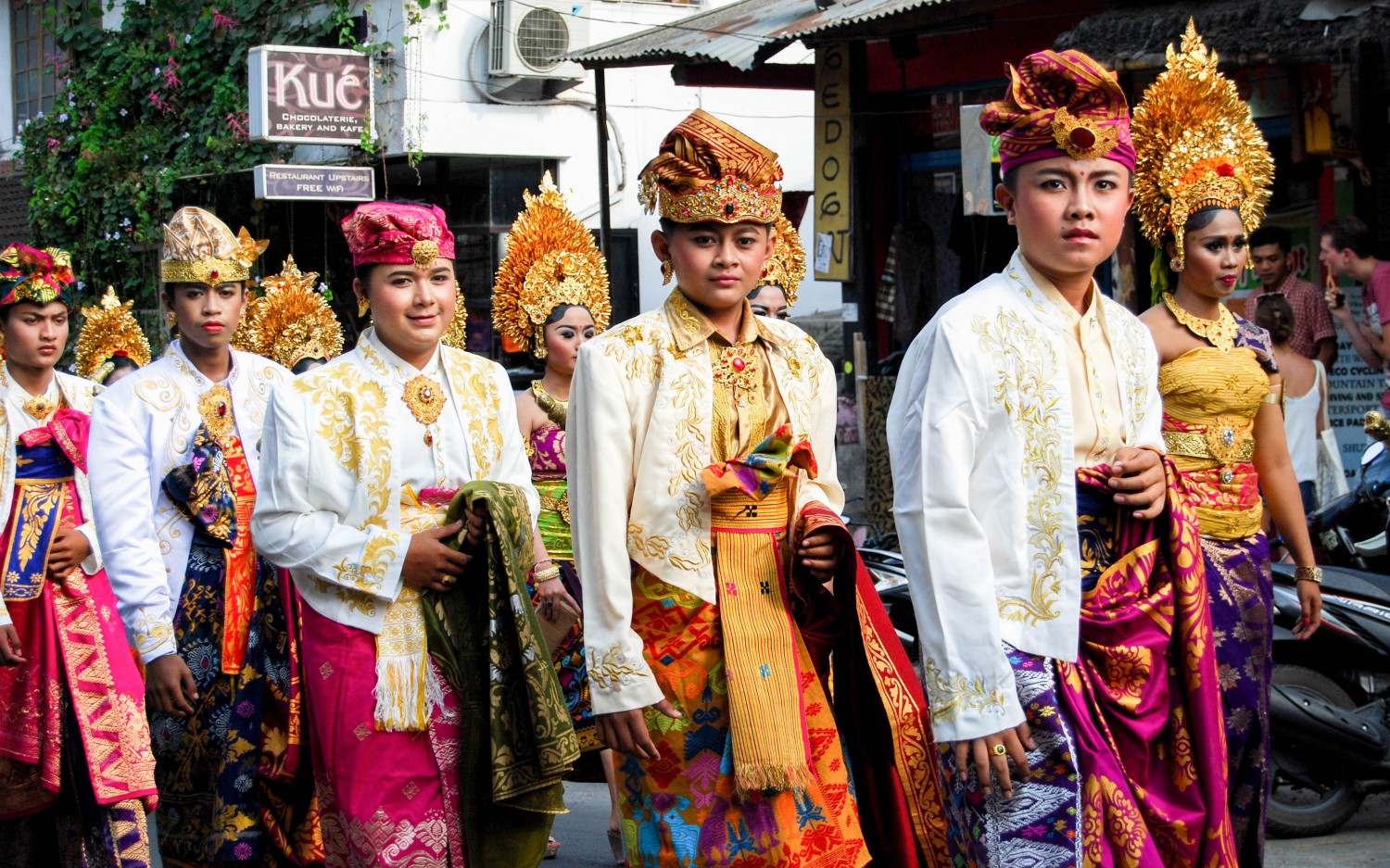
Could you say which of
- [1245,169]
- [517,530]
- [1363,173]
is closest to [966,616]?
[517,530]

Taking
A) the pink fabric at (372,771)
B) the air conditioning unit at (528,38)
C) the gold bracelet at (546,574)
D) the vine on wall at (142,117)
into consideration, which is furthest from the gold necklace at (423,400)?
the vine on wall at (142,117)

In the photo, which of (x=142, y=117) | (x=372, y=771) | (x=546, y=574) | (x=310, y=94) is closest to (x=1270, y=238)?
(x=546, y=574)

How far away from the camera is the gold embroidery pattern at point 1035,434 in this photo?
355cm

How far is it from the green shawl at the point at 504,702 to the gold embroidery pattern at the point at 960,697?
4.39ft

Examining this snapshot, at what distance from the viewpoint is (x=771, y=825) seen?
3.89 metres

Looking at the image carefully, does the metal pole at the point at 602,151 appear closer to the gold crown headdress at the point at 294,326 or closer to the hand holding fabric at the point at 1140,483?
the gold crown headdress at the point at 294,326

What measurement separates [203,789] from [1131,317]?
3419 millimetres

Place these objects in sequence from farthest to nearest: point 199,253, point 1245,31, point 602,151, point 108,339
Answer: point 602,151, point 108,339, point 1245,31, point 199,253

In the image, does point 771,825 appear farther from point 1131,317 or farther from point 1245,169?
point 1245,169

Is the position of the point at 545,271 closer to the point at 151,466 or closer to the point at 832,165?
the point at 151,466

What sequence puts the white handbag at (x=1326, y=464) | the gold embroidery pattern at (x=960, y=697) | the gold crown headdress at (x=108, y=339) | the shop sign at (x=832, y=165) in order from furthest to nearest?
1. the shop sign at (x=832, y=165)
2. the gold crown headdress at (x=108, y=339)
3. the white handbag at (x=1326, y=464)
4. the gold embroidery pattern at (x=960, y=697)

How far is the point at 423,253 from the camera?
4.78 m

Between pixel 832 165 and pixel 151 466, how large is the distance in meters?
8.23

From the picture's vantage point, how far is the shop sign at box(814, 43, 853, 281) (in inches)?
509
